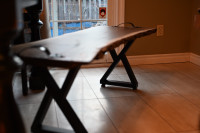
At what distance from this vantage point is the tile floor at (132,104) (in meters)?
1.82

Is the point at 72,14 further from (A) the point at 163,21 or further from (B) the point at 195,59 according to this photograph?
(B) the point at 195,59

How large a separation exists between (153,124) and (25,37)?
160cm

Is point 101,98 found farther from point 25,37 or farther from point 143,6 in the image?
point 143,6

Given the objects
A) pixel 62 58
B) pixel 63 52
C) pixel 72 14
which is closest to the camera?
pixel 62 58

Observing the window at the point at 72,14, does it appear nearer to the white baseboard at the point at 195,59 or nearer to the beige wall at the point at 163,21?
the beige wall at the point at 163,21

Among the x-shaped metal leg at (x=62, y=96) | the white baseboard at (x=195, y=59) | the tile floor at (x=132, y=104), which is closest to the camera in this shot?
the x-shaped metal leg at (x=62, y=96)

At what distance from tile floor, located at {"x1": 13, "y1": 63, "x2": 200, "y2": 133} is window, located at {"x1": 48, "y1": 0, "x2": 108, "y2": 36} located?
1.83ft

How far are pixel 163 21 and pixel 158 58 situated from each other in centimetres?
48

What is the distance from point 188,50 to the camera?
3584 mm

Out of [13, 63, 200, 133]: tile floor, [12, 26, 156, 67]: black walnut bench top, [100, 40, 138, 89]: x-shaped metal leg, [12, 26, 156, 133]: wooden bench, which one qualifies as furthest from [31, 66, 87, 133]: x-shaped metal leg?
[100, 40, 138, 89]: x-shaped metal leg

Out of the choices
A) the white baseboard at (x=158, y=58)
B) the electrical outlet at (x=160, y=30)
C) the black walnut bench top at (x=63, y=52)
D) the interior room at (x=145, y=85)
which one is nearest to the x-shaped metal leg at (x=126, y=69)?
the interior room at (x=145, y=85)

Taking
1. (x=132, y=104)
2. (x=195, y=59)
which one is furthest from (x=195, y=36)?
(x=132, y=104)

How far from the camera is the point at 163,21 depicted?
3395 millimetres

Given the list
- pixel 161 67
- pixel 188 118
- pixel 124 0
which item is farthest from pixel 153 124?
pixel 124 0
